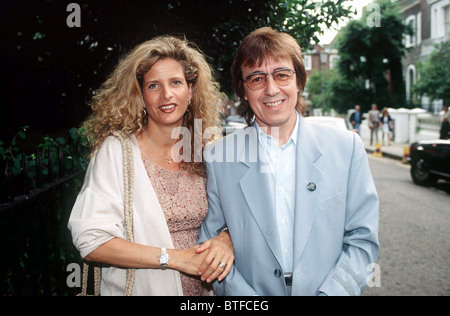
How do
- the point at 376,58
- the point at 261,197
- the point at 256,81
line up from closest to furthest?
the point at 261,197, the point at 256,81, the point at 376,58

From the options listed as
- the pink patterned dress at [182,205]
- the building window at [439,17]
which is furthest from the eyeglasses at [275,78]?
the building window at [439,17]

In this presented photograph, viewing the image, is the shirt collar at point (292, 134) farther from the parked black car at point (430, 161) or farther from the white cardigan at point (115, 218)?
the parked black car at point (430, 161)

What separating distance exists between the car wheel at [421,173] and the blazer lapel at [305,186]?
8.60 meters

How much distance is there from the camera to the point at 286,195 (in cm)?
191

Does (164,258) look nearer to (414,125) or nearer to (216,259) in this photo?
(216,259)

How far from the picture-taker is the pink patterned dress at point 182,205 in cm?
206

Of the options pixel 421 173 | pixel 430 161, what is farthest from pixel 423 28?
pixel 430 161

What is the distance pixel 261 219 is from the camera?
1.85 meters

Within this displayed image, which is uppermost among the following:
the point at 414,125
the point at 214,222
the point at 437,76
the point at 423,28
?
the point at 423,28

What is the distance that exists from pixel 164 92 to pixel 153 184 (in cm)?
52

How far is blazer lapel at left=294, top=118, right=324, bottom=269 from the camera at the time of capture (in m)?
1.78

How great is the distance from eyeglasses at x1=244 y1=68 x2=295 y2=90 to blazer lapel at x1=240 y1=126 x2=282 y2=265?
331 millimetres

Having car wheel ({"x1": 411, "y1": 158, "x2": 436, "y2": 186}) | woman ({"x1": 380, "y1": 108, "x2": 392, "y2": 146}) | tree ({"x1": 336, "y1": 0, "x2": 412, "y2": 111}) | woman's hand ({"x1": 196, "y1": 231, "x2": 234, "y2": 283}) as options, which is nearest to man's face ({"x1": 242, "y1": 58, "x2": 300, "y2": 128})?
woman's hand ({"x1": 196, "y1": 231, "x2": 234, "y2": 283})
